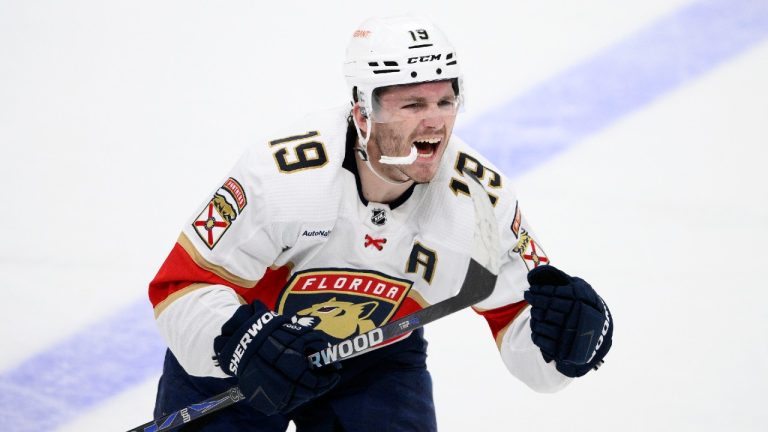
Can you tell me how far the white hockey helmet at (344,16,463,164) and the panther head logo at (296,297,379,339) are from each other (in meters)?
0.43

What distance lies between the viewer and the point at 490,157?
510 centimetres

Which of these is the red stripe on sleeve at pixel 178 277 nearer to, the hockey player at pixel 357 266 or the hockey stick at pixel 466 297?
the hockey player at pixel 357 266

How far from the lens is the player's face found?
2.89m

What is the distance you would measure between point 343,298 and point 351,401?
0.93 feet

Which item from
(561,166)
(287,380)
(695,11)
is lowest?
(287,380)

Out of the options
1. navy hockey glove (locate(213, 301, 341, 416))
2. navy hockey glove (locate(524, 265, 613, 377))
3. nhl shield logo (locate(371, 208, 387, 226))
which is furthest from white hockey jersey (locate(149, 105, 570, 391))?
navy hockey glove (locate(524, 265, 613, 377))

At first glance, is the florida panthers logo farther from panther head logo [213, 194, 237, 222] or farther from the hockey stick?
panther head logo [213, 194, 237, 222]

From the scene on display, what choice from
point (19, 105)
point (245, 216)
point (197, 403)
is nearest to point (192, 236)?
point (245, 216)

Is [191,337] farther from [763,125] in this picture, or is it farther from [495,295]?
[763,125]

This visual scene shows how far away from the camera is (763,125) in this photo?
5.36 meters

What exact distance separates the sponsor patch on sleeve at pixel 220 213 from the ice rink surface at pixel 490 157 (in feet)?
4.13

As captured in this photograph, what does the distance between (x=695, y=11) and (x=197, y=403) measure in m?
3.80

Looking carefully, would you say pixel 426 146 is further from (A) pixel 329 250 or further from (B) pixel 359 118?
(A) pixel 329 250

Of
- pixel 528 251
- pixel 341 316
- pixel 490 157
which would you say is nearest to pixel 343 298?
pixel 341 316
